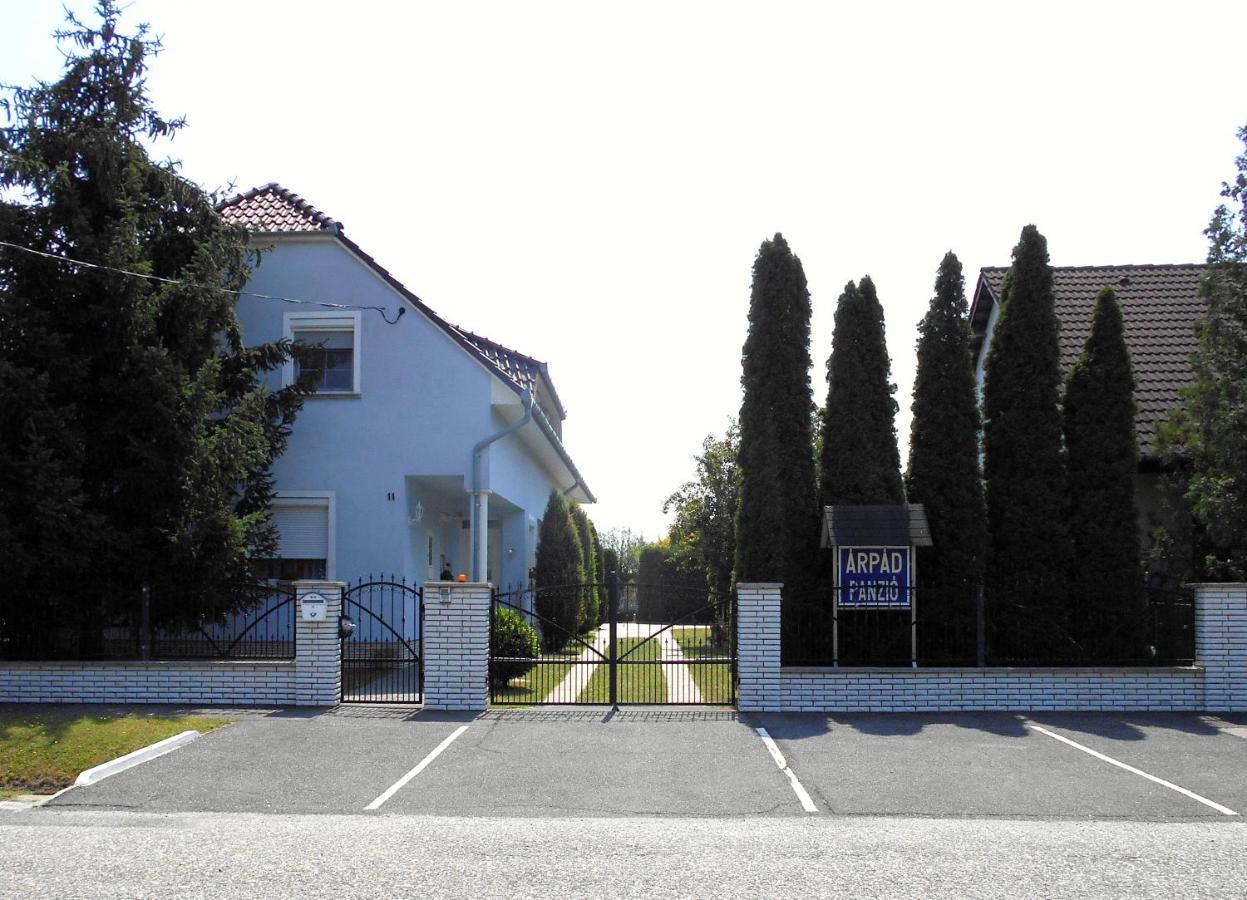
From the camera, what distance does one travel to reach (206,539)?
13.9 metres

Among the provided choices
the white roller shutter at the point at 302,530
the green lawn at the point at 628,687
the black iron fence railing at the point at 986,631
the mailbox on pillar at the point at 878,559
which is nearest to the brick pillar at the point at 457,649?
the green lawn at the point at 628,687

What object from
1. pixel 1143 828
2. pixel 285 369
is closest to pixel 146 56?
pixel 285 369

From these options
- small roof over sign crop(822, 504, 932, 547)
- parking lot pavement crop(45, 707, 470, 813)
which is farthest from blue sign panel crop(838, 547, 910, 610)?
parking lot pavement crop(45, 707, 470, 813)

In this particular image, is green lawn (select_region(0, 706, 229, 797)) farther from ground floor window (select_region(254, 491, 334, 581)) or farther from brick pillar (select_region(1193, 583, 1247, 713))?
brick pillar (select_region(1193, 583, 1247, 713))

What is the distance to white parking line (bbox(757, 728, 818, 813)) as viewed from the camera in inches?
329

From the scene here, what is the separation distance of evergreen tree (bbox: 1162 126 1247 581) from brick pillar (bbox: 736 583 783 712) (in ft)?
20.5

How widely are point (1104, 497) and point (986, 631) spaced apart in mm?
2382

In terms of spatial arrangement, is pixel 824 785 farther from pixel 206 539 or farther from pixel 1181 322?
pixel 1181 322

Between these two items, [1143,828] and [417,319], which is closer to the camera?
[1143,828]

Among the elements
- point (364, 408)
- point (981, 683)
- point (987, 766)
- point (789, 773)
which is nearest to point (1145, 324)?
point (981, 683)

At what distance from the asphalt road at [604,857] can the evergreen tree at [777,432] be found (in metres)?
6.78

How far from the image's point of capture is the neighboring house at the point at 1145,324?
17.9 metres

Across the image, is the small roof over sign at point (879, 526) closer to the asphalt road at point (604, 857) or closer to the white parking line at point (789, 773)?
the white parking line at point (789, 773)

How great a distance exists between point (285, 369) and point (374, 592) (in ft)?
12.8
